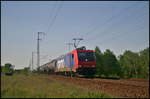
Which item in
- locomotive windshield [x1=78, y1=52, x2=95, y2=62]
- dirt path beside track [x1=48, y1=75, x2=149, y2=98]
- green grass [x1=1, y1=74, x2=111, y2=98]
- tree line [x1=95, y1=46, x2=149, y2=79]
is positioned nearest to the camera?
green grass [x1=1, y1=74, x2=111, y2=98]

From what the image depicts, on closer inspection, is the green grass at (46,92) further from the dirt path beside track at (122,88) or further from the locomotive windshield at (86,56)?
the locomotive windshield at (86,56)

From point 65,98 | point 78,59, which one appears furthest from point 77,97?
point 78,59

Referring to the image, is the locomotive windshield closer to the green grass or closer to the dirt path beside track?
the dirt path beside track

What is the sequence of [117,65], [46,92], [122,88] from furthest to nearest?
1. [117,65]
2. [122,88]
3. [46,92]

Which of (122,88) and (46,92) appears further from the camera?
(122,88)

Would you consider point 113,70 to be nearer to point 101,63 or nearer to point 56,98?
point 101,63

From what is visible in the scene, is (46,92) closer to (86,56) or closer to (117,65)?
(86,56)

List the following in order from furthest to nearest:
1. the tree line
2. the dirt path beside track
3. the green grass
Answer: the tree line
the dirt path beside track
the green grass

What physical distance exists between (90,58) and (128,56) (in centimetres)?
6716


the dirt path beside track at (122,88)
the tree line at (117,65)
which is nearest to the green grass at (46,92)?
the dirt path beside track at (122,88)

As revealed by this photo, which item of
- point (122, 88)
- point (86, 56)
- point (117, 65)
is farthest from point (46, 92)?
point (117, 65)

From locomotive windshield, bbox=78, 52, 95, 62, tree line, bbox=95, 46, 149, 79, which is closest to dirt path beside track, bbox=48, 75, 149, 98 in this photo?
locomotive windshield, bbox=78, 52, 95, 62

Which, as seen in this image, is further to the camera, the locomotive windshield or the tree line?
the tree line

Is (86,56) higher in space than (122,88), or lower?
higher
